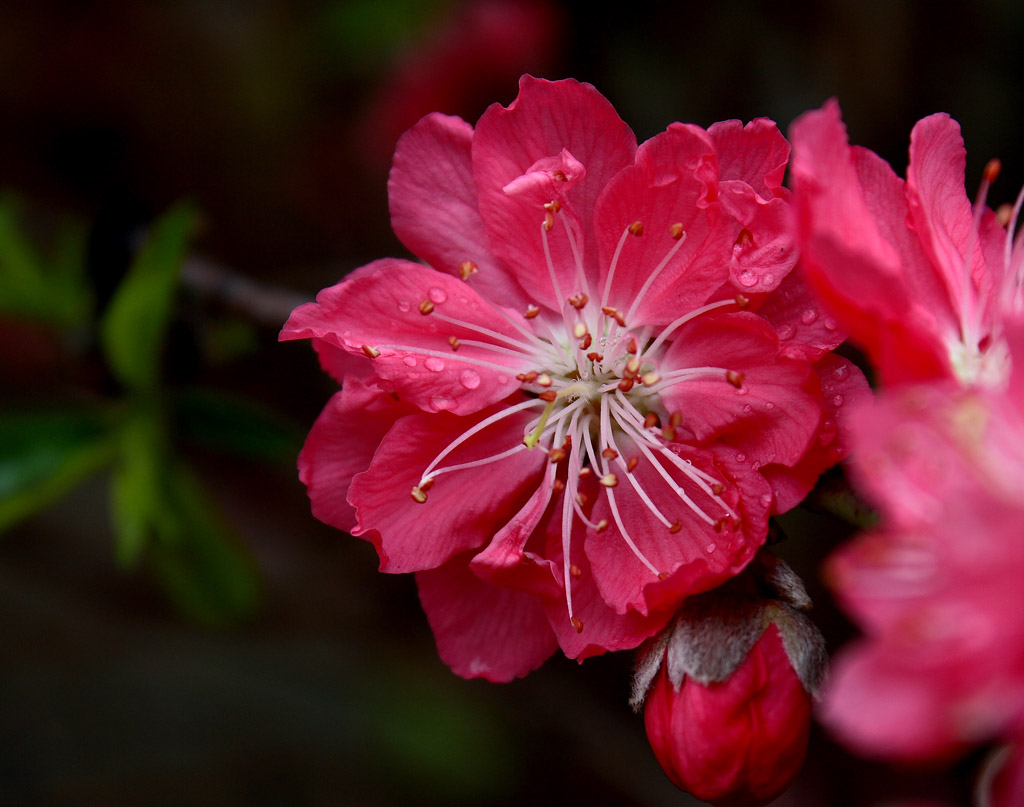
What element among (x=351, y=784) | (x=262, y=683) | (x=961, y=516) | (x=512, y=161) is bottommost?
(x=351, y=784)

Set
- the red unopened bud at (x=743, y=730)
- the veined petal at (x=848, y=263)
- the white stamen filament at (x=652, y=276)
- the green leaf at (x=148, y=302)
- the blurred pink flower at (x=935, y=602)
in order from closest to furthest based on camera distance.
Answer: the blurred pink flower at (x=935, y=602) < the veined petal at (x=848, y=263) < the red unopened bud at (x=743, y=730) < the white stamen filament at (x=652, y=276) < the green leaf at (x=148, y=302)

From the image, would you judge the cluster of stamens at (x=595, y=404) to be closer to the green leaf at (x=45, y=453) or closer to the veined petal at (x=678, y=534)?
the veined petal at (x=678, y=534)

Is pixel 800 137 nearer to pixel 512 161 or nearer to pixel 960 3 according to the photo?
pixel 512 161

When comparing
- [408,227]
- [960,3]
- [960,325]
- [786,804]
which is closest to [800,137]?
[960,325]

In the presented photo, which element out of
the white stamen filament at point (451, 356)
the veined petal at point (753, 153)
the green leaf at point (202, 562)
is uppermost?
the veined petal at point (753, 153)

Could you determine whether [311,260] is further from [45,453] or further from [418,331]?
[418,331]

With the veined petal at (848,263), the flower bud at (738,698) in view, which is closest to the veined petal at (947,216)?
the veined petal at (848,263)

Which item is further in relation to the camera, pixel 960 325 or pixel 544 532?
pixel 544 532
